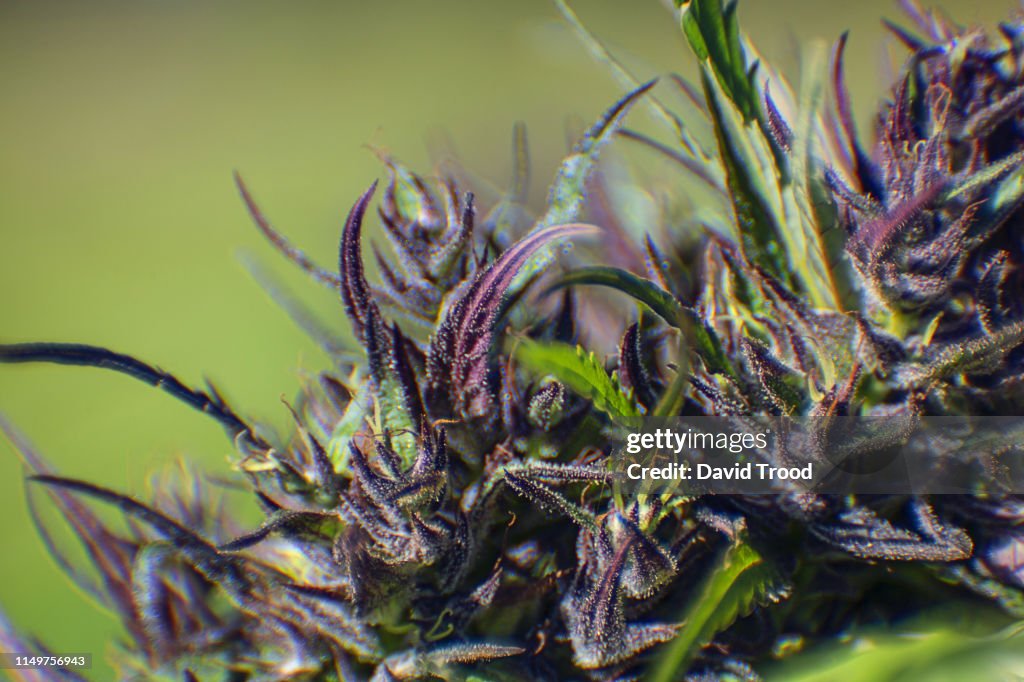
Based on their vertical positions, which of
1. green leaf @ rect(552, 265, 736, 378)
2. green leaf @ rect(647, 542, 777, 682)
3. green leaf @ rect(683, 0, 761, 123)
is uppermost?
green leaf @ rect(683, 0, 761, 123)

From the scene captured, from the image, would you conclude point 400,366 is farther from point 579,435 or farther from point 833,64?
point 833,64

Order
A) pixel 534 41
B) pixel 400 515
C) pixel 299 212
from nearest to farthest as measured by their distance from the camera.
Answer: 1. pixel 400 515
2. pixel 534 41
3. pixel 299 212

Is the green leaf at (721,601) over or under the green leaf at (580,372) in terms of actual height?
under

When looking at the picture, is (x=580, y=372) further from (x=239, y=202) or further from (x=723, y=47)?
(x=239, y=202)

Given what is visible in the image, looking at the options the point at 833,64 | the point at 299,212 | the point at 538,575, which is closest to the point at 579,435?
the point at 538,575

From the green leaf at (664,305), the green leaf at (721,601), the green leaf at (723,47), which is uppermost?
the green leaf at (723,47)

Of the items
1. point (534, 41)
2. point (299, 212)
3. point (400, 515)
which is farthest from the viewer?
point (299, 212)

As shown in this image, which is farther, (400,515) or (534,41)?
(534,41)
